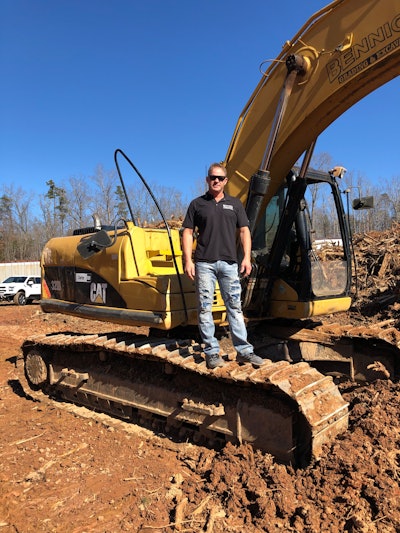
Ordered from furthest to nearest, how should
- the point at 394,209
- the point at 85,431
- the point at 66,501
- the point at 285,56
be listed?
1. the point at 394,209
2. the point at 85,431
3. the point at 285,56
4. the point at 66,501

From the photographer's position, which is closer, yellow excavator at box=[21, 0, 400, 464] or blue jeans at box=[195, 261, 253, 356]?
yellow excavator at box=[21, 0, 400, 464]

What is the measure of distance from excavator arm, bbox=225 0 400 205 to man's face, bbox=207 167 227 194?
594 mm

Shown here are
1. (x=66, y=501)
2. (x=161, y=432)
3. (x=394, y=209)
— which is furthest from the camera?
(x=394, y=209)

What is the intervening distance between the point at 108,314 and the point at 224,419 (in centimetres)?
190

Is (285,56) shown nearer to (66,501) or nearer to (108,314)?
(108,314)

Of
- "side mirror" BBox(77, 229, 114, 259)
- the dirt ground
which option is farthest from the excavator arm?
the dirt ground

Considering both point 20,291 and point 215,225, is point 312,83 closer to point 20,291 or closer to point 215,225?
point 215,225

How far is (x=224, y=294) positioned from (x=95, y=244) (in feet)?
6.55

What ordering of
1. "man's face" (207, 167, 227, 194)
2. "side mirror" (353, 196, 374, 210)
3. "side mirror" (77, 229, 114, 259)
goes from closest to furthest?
"man's face" (207, 167, 227, 194) < "side mirror" (353, 196, 374, 210) < "side mirror" (77, 229, 114, 259)

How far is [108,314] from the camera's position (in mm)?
5125

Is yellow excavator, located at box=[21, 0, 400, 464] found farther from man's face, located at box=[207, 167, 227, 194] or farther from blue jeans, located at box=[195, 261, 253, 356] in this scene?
man's face, located at box=[207, 167, 227, 194]

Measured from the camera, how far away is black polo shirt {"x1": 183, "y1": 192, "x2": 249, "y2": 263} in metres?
3.92

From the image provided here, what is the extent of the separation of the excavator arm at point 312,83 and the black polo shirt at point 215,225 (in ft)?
2.30

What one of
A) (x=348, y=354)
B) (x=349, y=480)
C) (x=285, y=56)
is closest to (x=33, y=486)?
(x=349, y=480)
